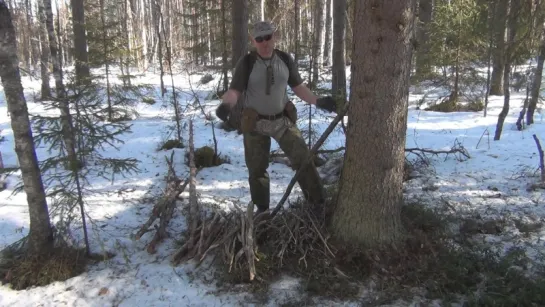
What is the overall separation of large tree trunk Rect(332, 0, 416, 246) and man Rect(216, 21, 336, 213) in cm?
64

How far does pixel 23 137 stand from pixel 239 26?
6.50m

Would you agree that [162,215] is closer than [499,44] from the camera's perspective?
Yes

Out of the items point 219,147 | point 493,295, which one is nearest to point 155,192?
point 219,147

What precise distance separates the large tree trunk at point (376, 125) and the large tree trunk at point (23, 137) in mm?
3034

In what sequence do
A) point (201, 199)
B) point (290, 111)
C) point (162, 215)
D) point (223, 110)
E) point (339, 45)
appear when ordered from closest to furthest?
point (223, 110), point (290, 111), point (162, 215), point (201, 199), point (339, 45)

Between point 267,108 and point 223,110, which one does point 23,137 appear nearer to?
point 223,110

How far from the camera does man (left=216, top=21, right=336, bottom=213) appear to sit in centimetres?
391

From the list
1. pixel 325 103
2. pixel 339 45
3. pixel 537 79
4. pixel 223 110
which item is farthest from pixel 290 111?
pixel 339 45

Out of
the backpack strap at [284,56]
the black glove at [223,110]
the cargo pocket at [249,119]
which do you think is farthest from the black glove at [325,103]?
the black glove at [223,110]

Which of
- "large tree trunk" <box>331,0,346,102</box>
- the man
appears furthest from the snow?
"large tree trunk" <box>331,0,346,102</box>

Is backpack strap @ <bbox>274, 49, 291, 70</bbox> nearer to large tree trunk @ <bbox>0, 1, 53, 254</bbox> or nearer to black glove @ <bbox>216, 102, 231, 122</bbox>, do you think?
black glove @ <bbox>216, 102, 231, 122</bbox>

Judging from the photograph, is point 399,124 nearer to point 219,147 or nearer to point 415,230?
point 415,230

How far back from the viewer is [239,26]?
9.20 m

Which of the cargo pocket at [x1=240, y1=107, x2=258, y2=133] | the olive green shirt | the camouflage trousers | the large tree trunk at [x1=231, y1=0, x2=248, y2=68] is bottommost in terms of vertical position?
the camouflage trousers
